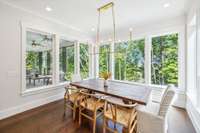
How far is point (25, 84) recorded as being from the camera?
10.2ft

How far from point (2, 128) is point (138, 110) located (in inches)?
106

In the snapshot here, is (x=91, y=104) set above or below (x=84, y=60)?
below

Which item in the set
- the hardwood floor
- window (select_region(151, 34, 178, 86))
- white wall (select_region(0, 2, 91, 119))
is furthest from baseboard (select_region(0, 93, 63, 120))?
window (select_region(151, 34, 178, 86))

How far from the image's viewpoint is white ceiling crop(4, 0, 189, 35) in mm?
2639

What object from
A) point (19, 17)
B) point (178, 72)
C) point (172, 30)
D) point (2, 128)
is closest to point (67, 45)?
point (19, 17)

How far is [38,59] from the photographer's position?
11.9 feet

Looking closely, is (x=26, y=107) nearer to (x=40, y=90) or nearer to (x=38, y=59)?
(x=40, y=90)

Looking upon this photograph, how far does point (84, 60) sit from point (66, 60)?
98cm

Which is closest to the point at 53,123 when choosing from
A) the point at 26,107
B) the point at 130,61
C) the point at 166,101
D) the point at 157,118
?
the point at 26,107

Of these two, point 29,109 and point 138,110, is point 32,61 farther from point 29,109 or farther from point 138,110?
point 138,110

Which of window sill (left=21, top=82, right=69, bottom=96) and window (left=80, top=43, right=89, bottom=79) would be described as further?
window (left=80, top=43, right=89, bottom=79)

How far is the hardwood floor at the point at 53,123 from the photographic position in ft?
7.15

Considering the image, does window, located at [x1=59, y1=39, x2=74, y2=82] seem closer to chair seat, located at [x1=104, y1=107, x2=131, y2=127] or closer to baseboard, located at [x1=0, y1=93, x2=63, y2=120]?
baseboard, located at [x1=0, y1=93, x2=63, y2=120]

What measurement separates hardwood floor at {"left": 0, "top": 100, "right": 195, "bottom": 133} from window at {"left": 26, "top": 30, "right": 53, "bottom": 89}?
986 millimetres
